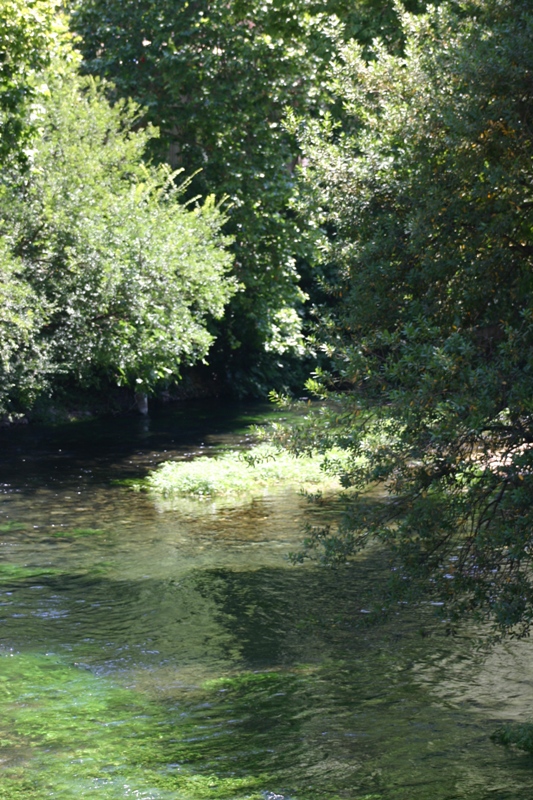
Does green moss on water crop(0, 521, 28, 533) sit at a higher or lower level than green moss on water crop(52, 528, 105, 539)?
higher

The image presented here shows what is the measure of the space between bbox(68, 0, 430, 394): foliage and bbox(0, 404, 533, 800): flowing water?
14579mm

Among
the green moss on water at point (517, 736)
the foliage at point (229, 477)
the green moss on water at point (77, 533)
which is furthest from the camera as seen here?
the foliage at point (229, 477)

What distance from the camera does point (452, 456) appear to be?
657cm

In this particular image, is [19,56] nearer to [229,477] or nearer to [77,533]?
[77,533]

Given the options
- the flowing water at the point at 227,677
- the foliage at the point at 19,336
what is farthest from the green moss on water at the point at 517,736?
the foliage at the point at 19,336

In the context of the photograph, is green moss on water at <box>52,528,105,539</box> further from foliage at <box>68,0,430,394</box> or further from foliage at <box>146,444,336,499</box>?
foliage at <box>68,0,430,394</box>

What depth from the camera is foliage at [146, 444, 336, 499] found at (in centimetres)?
1670

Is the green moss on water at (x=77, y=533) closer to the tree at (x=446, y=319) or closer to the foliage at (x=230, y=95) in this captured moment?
the tree at (x=446, y=319)

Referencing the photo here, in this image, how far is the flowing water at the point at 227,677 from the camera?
6.34m

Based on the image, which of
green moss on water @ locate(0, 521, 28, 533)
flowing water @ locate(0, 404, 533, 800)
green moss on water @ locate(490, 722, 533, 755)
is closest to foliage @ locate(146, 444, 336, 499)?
flowing water @ locate(0, 404, 533, 800)

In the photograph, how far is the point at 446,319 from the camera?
7.55 meters

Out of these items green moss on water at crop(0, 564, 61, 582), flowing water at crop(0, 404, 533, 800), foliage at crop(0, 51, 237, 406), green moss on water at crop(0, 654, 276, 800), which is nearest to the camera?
green moss on water at crop(0, 654, 276, 800)

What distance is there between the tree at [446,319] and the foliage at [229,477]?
27.1ft

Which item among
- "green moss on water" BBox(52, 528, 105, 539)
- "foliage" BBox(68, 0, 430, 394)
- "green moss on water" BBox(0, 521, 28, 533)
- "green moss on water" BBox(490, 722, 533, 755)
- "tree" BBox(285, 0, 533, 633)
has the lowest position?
"green moss on water" BBox(490, 722, 533, 755)
